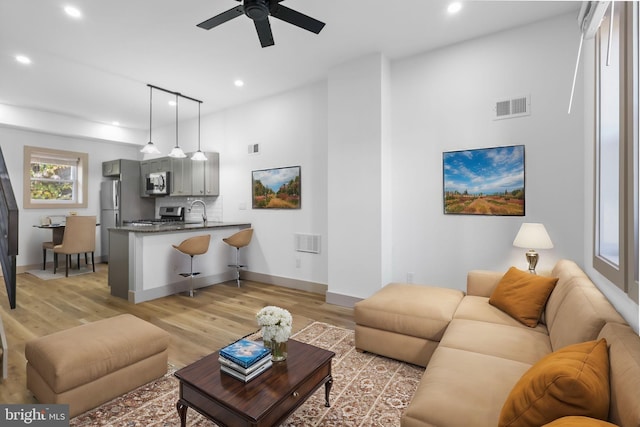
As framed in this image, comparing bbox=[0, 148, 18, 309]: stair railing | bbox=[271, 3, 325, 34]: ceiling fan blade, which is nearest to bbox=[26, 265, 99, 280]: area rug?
bbox=[0, 148, 18, 309]: stair railing

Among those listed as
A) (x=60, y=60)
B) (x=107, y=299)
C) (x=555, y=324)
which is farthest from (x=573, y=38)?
(x=107, y=299)

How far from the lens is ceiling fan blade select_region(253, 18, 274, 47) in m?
2.38

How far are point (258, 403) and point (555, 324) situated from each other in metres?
1.80

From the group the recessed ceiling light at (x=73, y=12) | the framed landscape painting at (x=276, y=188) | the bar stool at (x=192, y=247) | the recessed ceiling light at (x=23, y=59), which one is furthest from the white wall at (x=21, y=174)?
the recessed ceiling light at (x=73, y=12)

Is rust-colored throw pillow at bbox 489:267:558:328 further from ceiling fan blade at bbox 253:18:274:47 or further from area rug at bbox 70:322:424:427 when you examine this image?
ceiling fan blade at bbox 253:18:274:47

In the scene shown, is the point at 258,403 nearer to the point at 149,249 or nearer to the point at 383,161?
the point at 383,161

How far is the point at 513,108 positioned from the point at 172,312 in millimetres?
4429

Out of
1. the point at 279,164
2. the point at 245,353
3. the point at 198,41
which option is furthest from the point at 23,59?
the point at 245,353

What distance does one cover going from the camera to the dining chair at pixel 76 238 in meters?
5.53

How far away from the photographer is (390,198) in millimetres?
3930

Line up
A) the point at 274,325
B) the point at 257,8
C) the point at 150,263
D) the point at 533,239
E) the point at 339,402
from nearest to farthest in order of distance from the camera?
1. the point at 274,325
2. the point at 339,402
3. the point at 257,8
4. the point at 533,239
5. the point at 150,263

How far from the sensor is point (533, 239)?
276cm

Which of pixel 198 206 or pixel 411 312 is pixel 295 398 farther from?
pixel 198 206

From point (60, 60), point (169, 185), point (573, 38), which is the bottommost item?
point (169, 185)
